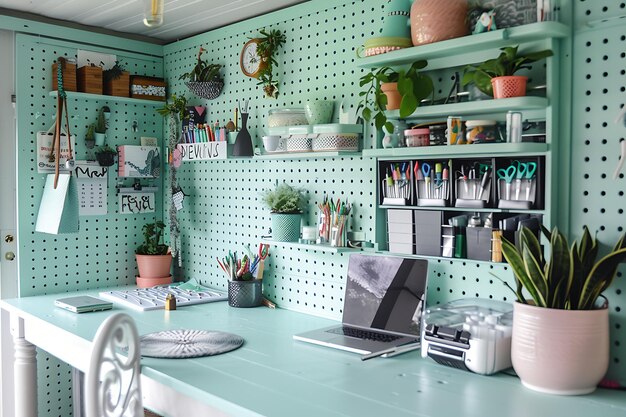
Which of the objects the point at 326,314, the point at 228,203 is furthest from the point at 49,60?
the point at 326,314

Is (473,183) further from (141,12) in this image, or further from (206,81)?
(141,12)

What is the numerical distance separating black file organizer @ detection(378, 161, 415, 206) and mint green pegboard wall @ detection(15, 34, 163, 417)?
1.59m

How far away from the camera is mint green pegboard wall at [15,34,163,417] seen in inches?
108

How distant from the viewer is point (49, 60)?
282 centimetres

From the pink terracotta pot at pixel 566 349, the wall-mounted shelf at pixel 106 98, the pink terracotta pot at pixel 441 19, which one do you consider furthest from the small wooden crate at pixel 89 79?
the pink terracotta pot at pixel 566 349

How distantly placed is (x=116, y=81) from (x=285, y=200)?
1178 millimetres

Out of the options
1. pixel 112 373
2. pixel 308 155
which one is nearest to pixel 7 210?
pixel 308 155

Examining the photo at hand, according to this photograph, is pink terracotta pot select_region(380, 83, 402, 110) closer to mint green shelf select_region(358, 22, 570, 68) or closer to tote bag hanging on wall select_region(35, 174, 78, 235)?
mint green shelf select_region(358, 22, 570, 68)

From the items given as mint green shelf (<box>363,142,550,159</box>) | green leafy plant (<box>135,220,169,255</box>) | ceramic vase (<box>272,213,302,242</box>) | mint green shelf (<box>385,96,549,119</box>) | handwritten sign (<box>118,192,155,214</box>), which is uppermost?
mint green shelf (<box>385,96,549,119</box>)

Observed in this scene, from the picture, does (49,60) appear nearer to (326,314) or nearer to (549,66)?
(326,314)

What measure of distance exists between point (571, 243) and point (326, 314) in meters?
0.99

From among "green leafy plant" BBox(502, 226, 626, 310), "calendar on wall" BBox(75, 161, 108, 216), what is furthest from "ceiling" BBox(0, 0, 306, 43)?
"green leafy plant" BBox(502, 226, 626, 310)

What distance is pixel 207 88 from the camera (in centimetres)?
276

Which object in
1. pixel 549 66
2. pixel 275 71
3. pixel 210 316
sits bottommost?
pixel 210 316
